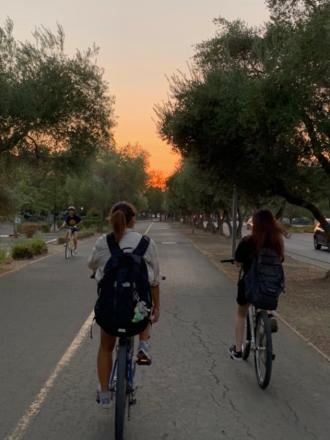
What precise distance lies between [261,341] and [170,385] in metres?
0.96

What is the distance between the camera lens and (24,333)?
27.4 feet

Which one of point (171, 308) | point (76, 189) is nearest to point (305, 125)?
point (171, 308)

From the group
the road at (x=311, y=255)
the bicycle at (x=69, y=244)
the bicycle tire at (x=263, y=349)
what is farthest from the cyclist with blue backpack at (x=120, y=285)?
the road at (x=311, y=255)

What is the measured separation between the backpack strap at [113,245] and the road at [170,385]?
131cm

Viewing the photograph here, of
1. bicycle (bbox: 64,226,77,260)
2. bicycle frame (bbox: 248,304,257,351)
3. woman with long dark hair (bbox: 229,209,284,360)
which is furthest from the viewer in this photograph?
bicycle (bbox: 64,226,77,260)

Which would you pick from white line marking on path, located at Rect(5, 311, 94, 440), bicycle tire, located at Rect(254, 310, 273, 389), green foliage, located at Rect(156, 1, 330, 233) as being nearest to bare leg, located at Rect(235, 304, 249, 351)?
bicycle tire, located at Rect(254, 310, 273, 389)

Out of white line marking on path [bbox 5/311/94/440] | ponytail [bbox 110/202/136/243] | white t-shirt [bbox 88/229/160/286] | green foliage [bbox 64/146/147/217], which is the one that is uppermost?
green foliage [bbox 64/146/147/217]

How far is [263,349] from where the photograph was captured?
5832 millimetres

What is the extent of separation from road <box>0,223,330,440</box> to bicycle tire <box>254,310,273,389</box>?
0.13m

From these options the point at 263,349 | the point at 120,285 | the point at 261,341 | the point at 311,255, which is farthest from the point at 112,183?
the point at 120,285

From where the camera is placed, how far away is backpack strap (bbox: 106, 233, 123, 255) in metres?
4.51

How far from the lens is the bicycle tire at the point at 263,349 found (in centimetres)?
564

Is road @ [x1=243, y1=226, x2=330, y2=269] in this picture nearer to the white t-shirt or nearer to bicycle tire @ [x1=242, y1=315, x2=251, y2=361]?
bicycle tire @ [x1=242, y1=315, x2=251, y2=361]

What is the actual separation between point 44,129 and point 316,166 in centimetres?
699
